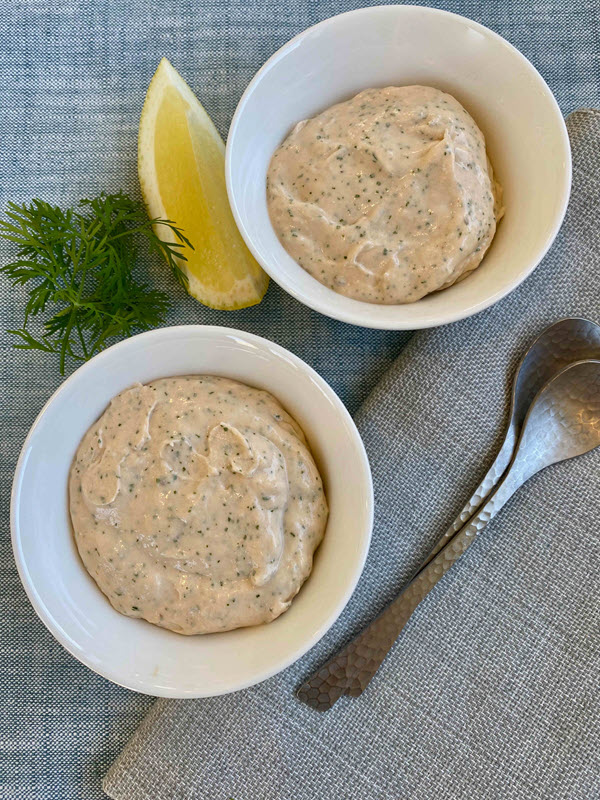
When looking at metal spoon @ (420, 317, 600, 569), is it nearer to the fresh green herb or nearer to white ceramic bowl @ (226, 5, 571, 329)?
white ceramic bowl @ (226, 5, 571, 329)

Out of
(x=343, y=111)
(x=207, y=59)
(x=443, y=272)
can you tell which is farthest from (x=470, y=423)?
(x=207, y=59)

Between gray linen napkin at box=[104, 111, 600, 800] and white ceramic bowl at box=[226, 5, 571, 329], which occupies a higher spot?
white ceramic bowl at box=[226, 5, 571, 329]

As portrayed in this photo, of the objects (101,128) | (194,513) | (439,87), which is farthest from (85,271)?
(439,87)

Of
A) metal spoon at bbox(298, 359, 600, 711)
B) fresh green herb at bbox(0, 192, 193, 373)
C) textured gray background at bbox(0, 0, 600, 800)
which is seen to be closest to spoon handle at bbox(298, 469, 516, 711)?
metal spoon at bbox(298, 359, 600, 711)

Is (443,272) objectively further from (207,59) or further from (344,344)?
(207,59)

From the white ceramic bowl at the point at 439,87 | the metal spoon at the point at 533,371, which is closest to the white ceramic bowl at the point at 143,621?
the white ceramic bowl at the point at 439,87

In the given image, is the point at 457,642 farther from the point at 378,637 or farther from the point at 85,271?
the point at 85,271

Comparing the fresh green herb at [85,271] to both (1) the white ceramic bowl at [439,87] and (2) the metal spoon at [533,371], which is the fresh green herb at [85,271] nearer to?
(1) the white ceramic bowl at [439,87]
